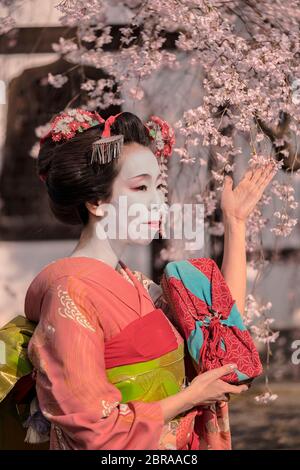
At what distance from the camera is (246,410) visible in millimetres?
6699

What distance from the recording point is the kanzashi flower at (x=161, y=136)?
2965 mm

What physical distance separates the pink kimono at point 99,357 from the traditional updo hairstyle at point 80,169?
220mm

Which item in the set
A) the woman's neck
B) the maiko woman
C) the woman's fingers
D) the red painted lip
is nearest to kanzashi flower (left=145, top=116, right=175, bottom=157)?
the maiko woman

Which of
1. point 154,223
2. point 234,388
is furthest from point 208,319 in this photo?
point 154,223

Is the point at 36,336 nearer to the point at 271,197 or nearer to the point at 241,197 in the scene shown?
the point at 241,197

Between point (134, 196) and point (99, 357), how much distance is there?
0.59 metres

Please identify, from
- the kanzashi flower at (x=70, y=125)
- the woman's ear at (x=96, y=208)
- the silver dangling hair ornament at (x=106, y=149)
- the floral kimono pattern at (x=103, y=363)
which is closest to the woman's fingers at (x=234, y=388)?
the floral kimono pattern at (x=103, y=363)

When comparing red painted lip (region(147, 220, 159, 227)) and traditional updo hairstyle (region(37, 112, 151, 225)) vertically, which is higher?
traditional updo hairstyle (region(37, 112, 151, 225))

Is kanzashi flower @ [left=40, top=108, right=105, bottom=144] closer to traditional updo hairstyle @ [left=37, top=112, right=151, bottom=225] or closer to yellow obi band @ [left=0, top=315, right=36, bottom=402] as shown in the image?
traditional updo hairstyle @ [left=37, top=112, right=151, bottom=225]

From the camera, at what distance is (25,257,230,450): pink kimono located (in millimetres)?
2449

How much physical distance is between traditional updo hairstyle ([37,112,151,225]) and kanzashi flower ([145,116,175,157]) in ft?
0.35

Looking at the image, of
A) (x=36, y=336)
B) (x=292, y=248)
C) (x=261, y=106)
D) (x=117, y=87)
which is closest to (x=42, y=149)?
(x=36, y=336)

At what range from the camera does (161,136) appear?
2994 millimetres

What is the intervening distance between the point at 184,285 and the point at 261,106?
185 centimetres
